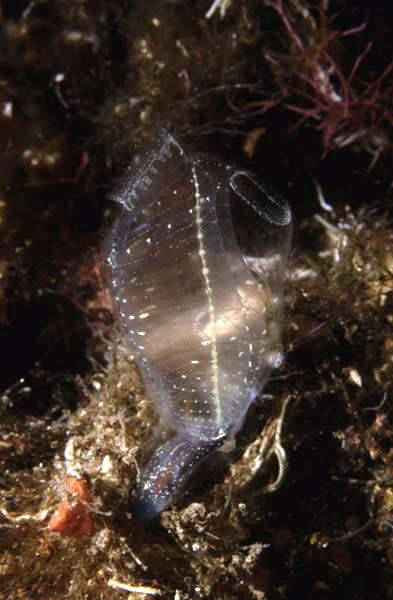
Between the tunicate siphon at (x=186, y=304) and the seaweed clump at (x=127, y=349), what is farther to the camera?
the seaweed clump at (x=127, y=349)

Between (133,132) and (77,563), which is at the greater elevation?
(133,132)


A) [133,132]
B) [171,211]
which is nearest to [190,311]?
[171,211]

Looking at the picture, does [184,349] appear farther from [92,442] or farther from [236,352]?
[92,442]

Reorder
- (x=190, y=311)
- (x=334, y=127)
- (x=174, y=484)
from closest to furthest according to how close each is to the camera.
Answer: (x=190, y=311) < (x=174, y=484) < (x=334, y=127)

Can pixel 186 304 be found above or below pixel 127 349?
above

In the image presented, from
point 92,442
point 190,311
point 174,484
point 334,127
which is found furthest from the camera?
point 334,127

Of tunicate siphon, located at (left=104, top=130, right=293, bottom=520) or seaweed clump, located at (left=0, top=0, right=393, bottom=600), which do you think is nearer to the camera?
tunicate siphon, located at (left=104, top=130, right=293, bottom=520)

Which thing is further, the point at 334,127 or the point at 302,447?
the point at 334,127

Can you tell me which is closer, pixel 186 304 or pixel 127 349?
pixel 186 304
